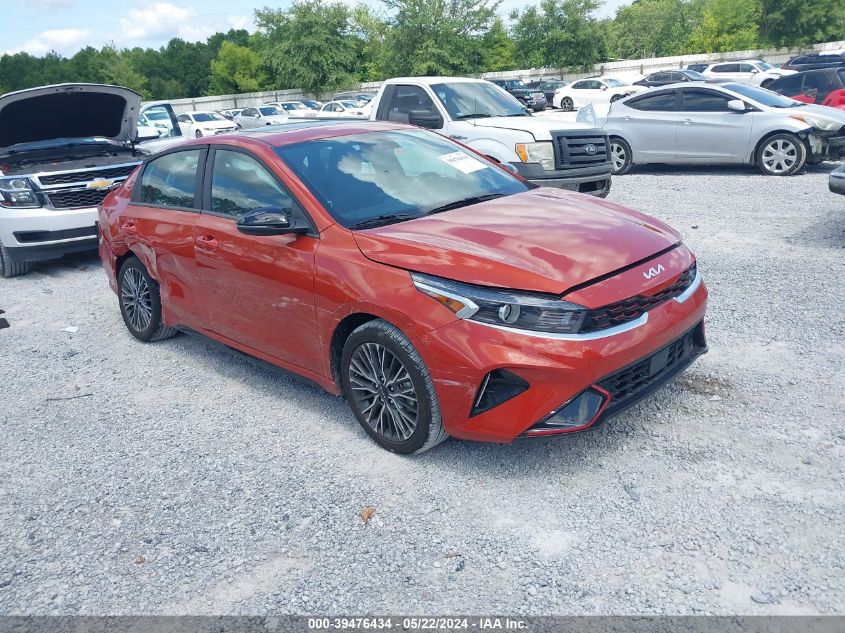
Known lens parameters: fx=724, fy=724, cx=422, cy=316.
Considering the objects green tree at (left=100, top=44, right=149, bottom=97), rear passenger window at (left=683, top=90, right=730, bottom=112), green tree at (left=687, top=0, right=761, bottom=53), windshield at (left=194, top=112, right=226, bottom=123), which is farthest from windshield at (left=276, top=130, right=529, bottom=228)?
green tree at (left=100, top=44, right=149, bottom=97)

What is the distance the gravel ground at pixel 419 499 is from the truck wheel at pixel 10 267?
3.75 meters

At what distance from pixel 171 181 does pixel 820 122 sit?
10.3 m

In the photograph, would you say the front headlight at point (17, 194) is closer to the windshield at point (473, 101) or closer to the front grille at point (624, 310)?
the windshield at point (473, 101)

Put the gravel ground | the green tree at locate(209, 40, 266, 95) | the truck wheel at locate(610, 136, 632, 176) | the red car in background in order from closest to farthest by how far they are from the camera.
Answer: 1. the gravel ground
2. the truck wheel at locate(610, 136, 632, 176)
3. the red car in background
4. the green tree at locate(209, 40, 266, 95)

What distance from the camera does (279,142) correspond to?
182 inches

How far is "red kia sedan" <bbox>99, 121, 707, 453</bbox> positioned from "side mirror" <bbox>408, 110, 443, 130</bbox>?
4238 millimetres

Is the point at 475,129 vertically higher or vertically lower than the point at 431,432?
higher

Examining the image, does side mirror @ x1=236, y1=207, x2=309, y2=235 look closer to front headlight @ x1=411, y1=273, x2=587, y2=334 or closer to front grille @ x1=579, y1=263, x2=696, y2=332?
front headlight @ x1=411, y1=273, x2=587, y2=334

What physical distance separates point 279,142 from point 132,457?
2121 millimetres

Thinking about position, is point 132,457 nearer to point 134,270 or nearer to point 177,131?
point 134,270

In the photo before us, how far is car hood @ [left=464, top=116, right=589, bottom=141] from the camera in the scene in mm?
8898

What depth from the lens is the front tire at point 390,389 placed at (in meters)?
3.62

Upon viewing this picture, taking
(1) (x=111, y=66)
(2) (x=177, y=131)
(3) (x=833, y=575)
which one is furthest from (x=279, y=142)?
(1) (x=111, y=66)

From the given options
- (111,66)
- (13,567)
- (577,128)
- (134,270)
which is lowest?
(13,567)
